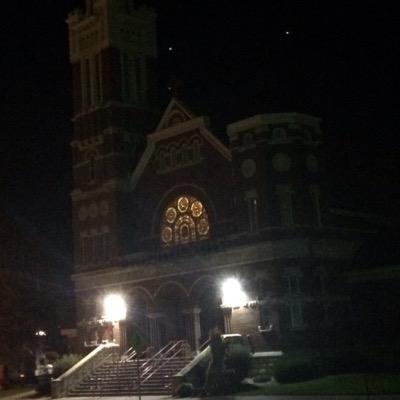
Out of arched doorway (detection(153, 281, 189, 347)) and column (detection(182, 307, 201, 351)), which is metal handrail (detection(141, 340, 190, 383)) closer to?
column (detection(182, 307, 201, 351))

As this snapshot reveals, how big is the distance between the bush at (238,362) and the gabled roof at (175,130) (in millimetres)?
12418

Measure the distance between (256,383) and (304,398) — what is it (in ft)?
19.6

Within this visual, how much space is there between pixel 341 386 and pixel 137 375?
11.5m

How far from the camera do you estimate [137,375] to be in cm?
4153

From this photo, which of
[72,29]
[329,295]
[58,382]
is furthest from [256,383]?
[72,29]

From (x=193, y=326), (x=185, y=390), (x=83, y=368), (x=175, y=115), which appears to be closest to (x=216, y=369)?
(x=185, y=390)

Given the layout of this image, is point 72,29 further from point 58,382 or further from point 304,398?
point 304,398

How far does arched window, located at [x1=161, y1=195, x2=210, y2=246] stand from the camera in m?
49.3

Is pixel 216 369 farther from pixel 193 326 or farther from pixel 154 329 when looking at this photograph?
pixel 154 329

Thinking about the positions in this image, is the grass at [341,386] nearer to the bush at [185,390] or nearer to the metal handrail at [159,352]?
the bush at [185,390]

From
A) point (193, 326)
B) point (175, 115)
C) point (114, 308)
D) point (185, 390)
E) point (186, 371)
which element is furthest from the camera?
point (114, 308)

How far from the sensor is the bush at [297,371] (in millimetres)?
36500

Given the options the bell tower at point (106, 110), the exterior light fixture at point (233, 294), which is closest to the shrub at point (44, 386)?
the bell tower at point (106, 110)

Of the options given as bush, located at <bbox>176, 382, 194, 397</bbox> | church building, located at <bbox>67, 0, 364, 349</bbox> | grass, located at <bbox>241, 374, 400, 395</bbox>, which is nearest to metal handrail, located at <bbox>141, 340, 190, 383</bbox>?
church building, located at <bbox>67, 0, 364, 349</bbox>
